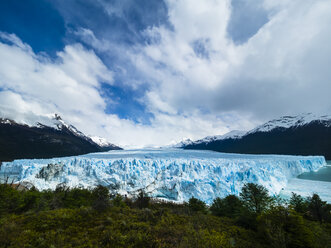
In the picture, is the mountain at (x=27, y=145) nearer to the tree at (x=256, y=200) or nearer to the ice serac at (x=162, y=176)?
the ice serac at (x=162, y=176)

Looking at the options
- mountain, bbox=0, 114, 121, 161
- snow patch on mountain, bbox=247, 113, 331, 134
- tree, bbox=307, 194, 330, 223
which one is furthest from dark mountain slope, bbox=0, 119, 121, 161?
snow patch on mountain, bbox=247, 113, 331, 134

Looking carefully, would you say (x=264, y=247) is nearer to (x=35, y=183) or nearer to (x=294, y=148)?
(x=35, y=183)

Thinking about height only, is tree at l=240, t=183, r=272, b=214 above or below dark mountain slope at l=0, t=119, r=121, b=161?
below

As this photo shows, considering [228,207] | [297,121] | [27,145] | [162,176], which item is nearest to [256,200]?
[228,207]

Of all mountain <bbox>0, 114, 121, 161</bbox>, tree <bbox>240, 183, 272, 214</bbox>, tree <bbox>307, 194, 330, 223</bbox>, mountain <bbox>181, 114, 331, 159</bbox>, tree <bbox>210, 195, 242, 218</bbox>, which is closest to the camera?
tree <bbox>240, 183, 272, 214</bbox>

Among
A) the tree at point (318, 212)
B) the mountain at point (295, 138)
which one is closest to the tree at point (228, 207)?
the tree at point (318, 212)

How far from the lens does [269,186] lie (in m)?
26.7

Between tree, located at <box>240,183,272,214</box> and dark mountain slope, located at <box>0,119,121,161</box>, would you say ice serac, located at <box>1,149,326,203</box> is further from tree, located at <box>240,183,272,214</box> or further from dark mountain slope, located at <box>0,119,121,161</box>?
dark mountain slope, located at <box>0,119,121,161</box>

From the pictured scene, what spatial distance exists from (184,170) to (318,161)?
2188 inches

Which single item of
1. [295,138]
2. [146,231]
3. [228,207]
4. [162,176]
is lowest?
[228,207]

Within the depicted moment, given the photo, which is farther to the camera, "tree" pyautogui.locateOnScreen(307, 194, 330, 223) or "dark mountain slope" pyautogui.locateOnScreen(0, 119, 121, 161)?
"dark mountain slope" pyautogui.locateOnScreen(0, 119, 121, 161)

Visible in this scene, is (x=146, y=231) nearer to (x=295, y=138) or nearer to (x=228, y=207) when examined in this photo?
(x=228, y=207)

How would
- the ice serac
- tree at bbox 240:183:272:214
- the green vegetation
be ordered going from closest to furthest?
the green vegetation < tree at bbox 240:183:272:214 < the ice serac

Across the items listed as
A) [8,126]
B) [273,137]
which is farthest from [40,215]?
[273,137]
